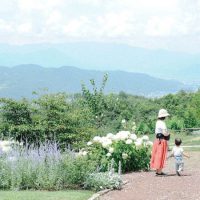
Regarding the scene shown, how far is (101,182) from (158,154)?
234 cm

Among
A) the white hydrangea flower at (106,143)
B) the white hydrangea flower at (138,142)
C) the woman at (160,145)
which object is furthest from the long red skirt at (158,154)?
the white hydrangea flower at (106,143)

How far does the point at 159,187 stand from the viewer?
1060 cm

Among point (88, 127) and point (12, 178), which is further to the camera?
point (88, 127)

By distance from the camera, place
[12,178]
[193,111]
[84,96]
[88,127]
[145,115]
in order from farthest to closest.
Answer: [145,115]
[193,111]
[84,96]
[88,127]
[12,178]

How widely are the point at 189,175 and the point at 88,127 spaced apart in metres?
6.41

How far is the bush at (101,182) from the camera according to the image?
10.3 metres

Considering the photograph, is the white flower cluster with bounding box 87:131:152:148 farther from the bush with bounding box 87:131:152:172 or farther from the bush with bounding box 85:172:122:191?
the bush with bounding box 85:172:122:191

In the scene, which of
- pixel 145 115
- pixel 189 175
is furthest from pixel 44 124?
pixel 145 115

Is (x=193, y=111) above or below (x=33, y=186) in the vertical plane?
above

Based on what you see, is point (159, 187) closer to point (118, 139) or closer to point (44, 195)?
point (118, 139)

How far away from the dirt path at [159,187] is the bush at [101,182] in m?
0.20

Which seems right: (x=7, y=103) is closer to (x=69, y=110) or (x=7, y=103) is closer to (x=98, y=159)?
(x=69, y=110)

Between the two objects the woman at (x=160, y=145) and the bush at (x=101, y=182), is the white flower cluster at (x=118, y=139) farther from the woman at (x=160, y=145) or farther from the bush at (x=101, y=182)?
the bush at (x=101, y=182)

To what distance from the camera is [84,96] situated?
24531 millimetres
